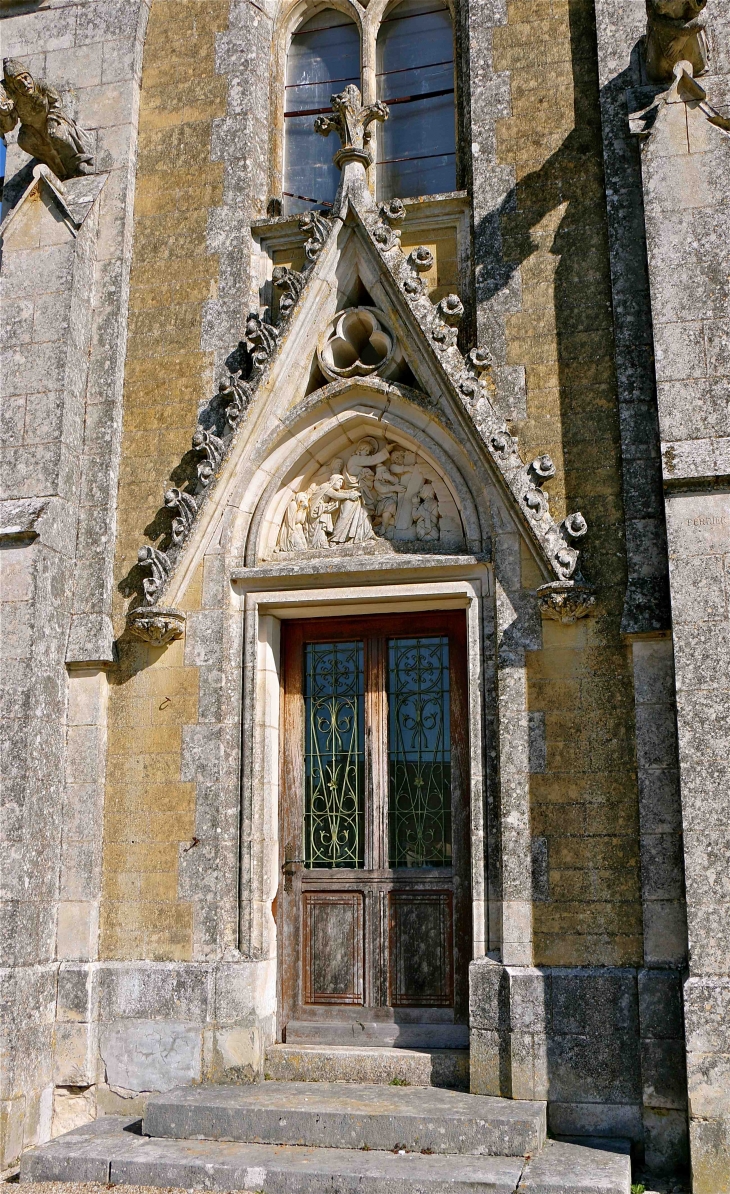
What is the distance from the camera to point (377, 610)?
7.10 meters

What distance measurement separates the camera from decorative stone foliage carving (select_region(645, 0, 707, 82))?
634 centimetres

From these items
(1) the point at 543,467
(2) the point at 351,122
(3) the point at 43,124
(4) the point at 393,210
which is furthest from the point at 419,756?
(3) the point at 43,124

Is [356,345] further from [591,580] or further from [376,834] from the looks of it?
[376,834]

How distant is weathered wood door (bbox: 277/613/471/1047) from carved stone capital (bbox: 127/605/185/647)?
0.73m

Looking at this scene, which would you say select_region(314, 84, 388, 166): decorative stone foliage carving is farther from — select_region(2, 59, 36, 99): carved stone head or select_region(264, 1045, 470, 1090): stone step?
select_region(264, 1045, 470, 1090): stone step

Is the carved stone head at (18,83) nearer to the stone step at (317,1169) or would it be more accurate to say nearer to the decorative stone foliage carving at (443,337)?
the decorative stone foliage carving at (443,337)

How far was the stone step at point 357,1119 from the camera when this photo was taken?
18.1ft

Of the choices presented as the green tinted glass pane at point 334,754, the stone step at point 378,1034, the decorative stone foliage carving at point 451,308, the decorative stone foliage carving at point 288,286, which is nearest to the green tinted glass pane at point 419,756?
the green tinted glass pane at point 334,754

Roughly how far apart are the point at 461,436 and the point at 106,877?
10.8ft

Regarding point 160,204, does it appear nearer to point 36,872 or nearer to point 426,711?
point 426,711

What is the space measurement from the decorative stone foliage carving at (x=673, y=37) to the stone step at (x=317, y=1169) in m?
5.72

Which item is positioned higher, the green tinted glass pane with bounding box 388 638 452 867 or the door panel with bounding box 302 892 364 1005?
the green tinted glass pane with bounding box 388 638 452 867

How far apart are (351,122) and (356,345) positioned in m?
1.36

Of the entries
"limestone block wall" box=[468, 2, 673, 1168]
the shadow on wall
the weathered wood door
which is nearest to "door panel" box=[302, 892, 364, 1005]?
the weathered wood door
